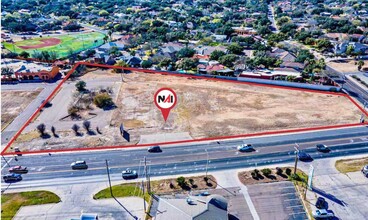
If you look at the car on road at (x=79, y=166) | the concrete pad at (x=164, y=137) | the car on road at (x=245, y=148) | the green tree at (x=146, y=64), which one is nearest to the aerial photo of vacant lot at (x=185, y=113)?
the concrete pad at (x=164, y=137)

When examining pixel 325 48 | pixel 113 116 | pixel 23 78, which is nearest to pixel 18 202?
pixel 113 116

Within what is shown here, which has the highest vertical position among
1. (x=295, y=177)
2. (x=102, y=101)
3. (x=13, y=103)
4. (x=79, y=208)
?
(x=102, y=101)

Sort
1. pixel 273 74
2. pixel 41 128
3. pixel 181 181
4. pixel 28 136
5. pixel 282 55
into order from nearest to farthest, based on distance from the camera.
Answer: pixel 181 181, pixel 41 128, pixel 28 136, pixel 273 74, pixel 282 55

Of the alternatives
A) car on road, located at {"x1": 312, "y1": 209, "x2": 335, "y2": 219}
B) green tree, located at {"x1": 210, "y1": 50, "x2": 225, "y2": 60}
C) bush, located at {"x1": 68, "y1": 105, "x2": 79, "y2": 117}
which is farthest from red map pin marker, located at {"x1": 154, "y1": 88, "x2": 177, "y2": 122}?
car on road, located at {"x1": 312, "y1": 209, "x2": 335, "y2": 219}

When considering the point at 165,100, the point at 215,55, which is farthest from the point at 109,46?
the point at 165,100

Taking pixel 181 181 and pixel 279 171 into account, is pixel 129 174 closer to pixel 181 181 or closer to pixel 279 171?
pixel 181 181

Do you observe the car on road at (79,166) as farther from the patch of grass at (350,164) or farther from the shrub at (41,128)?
the patch of grass at (350,164)

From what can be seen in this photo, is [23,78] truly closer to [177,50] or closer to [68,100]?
[68,100]

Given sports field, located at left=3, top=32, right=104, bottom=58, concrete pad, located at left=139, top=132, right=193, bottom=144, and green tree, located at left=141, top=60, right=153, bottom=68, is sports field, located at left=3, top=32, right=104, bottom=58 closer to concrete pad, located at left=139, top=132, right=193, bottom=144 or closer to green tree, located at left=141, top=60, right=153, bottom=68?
green tree, located at left=141, top=60, right=153, bottom=68
